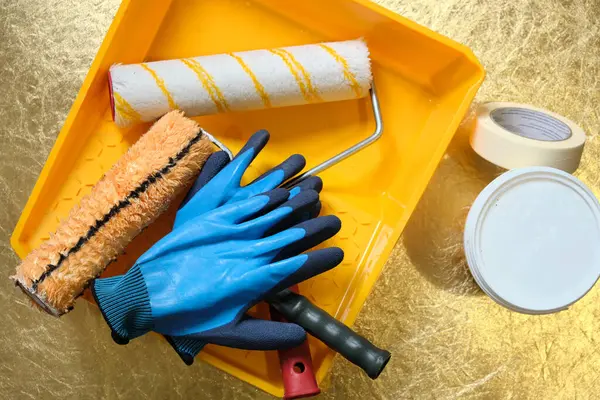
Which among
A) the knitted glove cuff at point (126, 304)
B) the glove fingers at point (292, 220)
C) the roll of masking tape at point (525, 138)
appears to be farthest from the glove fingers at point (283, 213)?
the roll of masking tape at point (525, 138)

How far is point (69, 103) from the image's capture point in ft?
2.32

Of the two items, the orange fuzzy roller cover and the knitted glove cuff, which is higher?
the orange fuzzy roller cover

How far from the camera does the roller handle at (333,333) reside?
1.78ft

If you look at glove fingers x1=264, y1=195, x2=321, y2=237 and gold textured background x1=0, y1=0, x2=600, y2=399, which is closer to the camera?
glove fingers x1=264, y1=195, x2=321, y2=237

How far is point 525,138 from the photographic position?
602 mm

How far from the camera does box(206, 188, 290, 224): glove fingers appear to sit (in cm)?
54

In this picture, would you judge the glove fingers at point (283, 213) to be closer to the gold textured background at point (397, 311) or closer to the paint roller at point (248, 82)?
the paint roller at point (248, 82)

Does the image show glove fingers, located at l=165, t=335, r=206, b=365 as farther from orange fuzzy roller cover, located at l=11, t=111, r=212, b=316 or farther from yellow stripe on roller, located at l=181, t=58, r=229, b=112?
yellow stripe on roller, located at l=181, t=58, r=229, b=112

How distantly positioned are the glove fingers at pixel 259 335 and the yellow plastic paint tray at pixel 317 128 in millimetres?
73

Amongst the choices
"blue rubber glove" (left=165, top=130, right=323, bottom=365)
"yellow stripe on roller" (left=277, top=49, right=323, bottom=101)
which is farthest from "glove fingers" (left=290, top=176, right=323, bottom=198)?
Result: "yellow stripe on roller" (left=277, top=49, right=323, bottom=101)

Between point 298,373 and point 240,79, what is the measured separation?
32cm

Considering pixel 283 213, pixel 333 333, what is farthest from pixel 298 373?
pixel 283 213

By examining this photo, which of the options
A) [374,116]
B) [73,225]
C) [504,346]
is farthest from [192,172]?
[504,346]

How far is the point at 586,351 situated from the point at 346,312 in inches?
13.0
